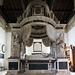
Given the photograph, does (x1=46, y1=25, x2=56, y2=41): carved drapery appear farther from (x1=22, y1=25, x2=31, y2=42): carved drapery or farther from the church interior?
(x1=22, y1=25, x2=31, y2=42): carved drapery

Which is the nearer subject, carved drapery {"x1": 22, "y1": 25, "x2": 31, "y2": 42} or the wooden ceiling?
carved drapery {"x1": 22, "y1": 25, "x2": 31, "y2": 42}

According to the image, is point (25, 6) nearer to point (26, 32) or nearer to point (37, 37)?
point (37, 37)

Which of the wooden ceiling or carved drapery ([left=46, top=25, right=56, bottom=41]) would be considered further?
the wooden ceiling

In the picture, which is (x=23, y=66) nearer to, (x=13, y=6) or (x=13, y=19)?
(x=13, y=6)

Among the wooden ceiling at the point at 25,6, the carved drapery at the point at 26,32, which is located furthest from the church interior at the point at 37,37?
the wooden ceiling at the point at 25,6

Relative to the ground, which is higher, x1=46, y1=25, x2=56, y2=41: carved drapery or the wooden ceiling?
the wooden ceiling

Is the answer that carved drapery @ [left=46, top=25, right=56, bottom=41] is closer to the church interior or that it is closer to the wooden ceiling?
the church interior

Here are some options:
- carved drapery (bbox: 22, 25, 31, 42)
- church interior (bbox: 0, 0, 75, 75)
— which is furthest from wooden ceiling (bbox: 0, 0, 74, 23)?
carved drapery (bbox: 22, 25, 31, 42)

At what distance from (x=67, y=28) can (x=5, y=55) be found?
6471mm

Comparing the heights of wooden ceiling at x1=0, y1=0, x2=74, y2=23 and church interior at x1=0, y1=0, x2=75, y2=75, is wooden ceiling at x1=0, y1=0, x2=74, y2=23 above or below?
above

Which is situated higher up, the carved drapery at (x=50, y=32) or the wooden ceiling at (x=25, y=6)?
the wooden ceiling at (x=25, y=6)

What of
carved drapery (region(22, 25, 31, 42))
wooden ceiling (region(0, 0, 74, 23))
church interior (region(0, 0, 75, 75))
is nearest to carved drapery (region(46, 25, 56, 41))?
church interior (region(0, 0, 75, 75))

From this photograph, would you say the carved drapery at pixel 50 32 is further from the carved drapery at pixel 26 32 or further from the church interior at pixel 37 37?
the carved drapery at pixel 26 32

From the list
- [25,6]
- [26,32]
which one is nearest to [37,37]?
[26,32]
